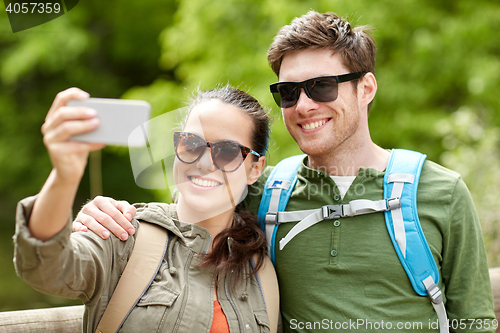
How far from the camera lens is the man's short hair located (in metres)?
2.63

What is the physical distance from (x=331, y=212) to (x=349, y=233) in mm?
137

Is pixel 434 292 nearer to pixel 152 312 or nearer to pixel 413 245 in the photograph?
pixel 413 245

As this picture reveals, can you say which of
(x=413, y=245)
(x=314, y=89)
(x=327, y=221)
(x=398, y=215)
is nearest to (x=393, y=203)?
(x=398, y=215)

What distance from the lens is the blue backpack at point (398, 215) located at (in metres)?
2.29

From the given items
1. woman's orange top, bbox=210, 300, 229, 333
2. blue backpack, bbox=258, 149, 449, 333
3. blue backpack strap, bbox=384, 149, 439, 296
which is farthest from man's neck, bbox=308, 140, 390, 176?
woman's orange top, bbox=210, 300, 229, 333

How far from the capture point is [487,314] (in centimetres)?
237

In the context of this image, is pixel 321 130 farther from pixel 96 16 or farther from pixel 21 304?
pixel 96 16

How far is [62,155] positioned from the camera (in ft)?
3.97

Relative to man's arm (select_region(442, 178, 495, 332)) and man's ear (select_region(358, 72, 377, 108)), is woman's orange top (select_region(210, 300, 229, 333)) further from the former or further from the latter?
man's ear (select_region(358, 72, 377, 108))

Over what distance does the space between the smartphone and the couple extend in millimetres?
633

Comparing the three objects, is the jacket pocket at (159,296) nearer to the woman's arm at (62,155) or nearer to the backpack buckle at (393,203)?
the woman's arm at (62,155)

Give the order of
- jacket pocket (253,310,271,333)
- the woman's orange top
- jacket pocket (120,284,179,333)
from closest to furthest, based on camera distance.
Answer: jacket pocket (120,284,179,333), the woman's orange top, jacket pocket (253,310,271,333)

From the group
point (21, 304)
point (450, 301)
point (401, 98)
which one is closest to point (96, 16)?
point (21, 304)

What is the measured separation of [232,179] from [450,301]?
1273 mm
